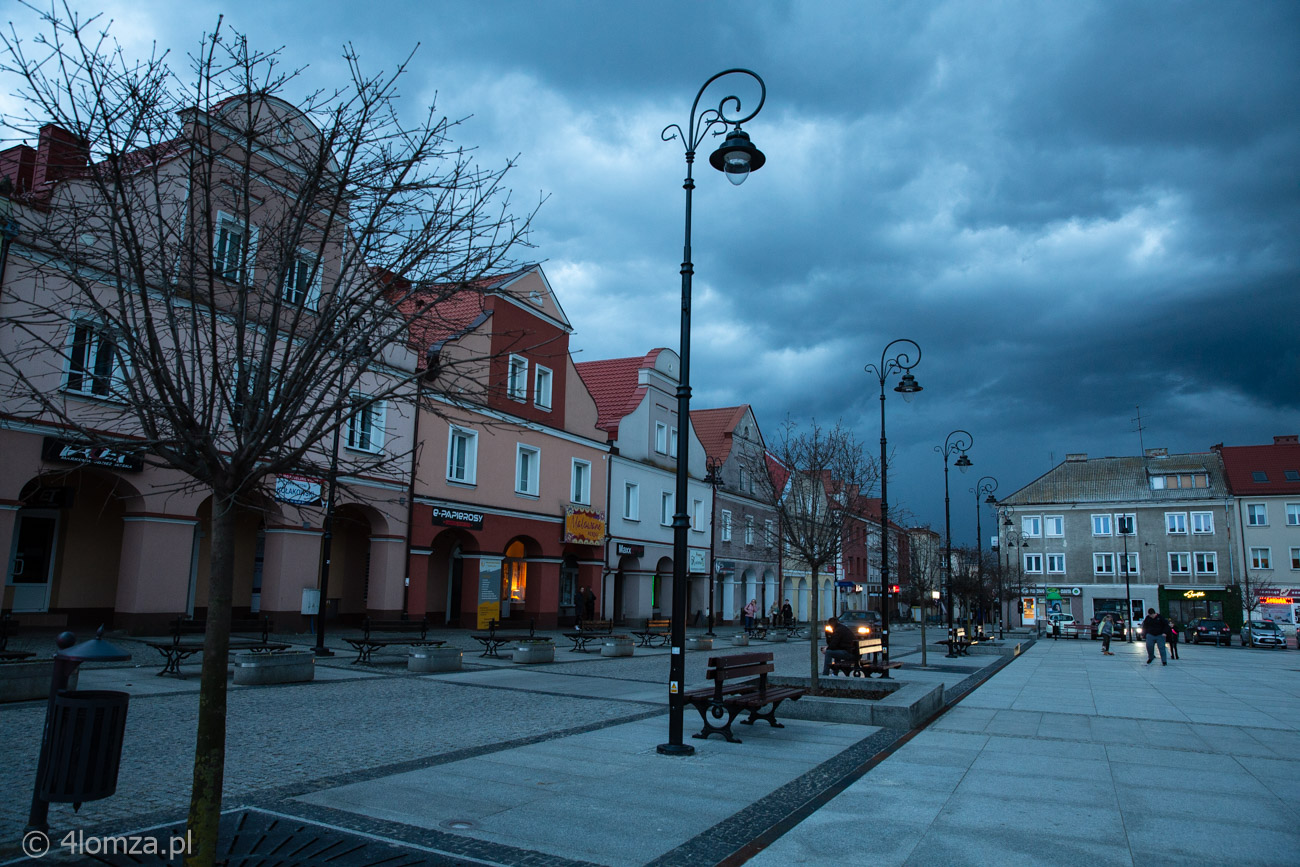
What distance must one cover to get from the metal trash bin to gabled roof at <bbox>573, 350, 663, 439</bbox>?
31694mm

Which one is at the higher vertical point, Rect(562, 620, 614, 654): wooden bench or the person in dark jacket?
the person in dark jacket

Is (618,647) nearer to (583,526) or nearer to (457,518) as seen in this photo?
(457,518)

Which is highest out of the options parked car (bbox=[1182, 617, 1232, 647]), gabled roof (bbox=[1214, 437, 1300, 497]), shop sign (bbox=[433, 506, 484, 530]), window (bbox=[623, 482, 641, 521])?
gabled roof (bbox=[1214, 437, 1300, 497])

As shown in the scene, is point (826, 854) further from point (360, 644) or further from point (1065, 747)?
point (360, 644)

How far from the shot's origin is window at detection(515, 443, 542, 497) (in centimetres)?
3145

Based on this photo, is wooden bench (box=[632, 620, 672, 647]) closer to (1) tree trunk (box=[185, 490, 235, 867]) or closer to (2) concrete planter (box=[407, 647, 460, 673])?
(2) concrete planter (box=[407, 647, 460, 673])

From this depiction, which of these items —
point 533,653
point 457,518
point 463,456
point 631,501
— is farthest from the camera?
point 631,501

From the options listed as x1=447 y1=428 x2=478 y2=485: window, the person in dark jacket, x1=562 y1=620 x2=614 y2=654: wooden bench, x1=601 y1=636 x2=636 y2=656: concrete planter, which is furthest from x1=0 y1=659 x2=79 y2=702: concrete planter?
x1=447 y1=428 x2=478 y2=485: window

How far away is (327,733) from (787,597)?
166 ft

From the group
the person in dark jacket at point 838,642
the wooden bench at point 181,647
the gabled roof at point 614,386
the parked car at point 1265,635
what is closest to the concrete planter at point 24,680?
the wooden bench at point 181,647

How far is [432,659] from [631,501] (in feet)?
72.7

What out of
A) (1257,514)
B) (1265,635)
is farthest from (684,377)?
(1257,514)

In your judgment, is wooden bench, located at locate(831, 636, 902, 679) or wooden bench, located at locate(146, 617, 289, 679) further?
wooden bench, located at locate(831, 636, 902, 679)

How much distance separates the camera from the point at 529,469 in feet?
105
